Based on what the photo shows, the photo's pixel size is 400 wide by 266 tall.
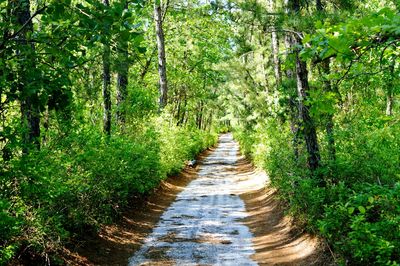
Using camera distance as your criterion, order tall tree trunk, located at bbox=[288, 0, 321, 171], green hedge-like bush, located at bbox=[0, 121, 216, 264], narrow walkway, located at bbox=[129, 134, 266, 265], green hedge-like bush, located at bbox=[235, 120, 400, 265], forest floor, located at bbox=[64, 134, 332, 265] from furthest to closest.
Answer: tall tree trunk, located at bbox=[288, 0, 321, 171], narrow walkway, located at bbox=[129, 134, 266, 265], forest floor, located at bbox=[64, 134, 332, 265], green hedge-like bush, located at bbox=[0, 121, 216, 264], green hedge-like bush, located at bbox=[235, 120, 400, 265]

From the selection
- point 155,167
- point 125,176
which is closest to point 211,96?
point 155,167

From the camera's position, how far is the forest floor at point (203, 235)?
26.3 feet

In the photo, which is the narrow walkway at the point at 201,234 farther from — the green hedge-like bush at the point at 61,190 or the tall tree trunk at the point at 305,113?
the tall tree trunk at the point at 305,113

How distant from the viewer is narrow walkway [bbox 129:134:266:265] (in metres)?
8.20

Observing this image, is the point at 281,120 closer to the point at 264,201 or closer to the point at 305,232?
the point at 264,201

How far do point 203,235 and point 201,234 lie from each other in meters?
0.11

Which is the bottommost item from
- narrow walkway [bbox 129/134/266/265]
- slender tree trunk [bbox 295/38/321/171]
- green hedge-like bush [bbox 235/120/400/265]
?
narrow walkway [bbox 129/134/266/265]

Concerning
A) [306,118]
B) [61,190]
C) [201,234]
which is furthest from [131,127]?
[61,190]

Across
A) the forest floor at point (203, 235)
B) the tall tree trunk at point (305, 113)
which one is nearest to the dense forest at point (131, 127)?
the tall tree trunk at point (305, 113)

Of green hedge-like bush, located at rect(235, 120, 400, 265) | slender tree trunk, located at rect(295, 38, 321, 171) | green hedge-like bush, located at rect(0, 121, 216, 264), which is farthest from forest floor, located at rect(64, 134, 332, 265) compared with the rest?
slender tree trunk, located at rect(295, 38, 321, 171)

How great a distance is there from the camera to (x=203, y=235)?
32.6ft

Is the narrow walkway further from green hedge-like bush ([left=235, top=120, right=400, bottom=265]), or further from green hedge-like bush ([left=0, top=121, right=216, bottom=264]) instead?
green hedge-like bush ([left=235, top=120, right=400, bottom=265])

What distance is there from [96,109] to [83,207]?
5.40 meters

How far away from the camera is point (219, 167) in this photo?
89.1 ft
